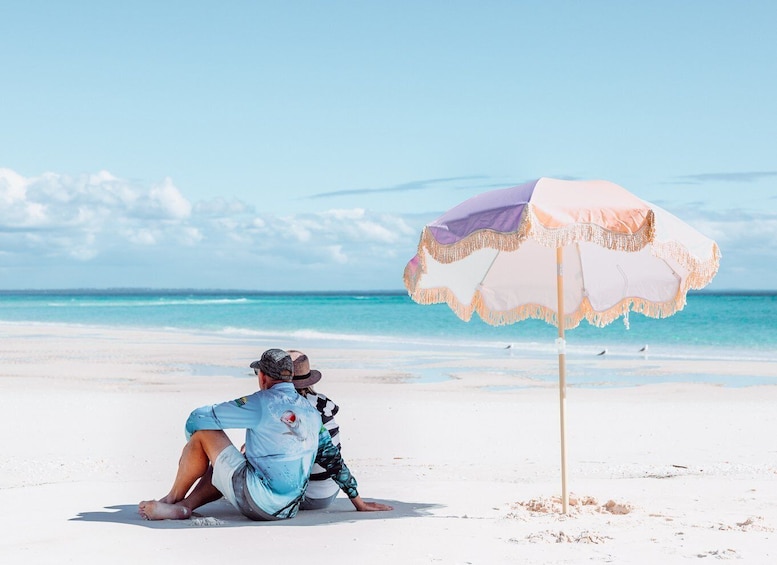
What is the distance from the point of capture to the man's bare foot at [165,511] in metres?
5.69

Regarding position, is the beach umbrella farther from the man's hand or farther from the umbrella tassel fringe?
the man's hand

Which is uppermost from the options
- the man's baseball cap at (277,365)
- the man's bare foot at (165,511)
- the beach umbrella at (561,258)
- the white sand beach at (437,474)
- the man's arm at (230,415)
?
the beach umbrella at (561,258)

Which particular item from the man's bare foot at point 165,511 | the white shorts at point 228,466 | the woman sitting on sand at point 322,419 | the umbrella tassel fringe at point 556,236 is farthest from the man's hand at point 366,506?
the umbrella tassel fringe at point 556,236

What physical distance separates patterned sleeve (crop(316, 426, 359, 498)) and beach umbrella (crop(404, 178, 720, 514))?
128cm

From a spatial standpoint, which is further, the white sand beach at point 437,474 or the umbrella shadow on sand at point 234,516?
the umbrella shadow on sand at point 234,516

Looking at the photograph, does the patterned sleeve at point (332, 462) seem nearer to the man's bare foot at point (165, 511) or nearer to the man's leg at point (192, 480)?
the man's leg at point (192, 480)

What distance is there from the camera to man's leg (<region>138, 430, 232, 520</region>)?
5.49 metres

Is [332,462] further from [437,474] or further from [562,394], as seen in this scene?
[437,474]

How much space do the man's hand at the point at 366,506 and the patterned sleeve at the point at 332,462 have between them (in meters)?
0.06

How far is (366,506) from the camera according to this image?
6105mm

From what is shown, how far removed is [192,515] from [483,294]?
9.15ft

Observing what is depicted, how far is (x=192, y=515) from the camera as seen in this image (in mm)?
5844

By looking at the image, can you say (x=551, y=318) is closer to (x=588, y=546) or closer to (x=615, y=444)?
(x=588, y=546)

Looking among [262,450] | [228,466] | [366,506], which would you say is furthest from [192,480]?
[366,506]
